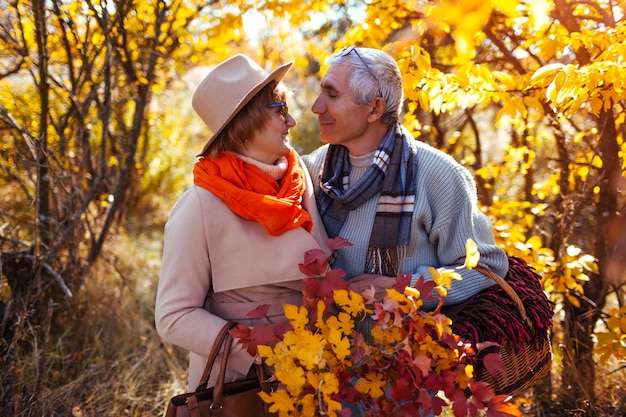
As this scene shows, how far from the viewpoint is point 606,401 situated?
110 inches

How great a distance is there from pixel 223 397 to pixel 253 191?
647mm

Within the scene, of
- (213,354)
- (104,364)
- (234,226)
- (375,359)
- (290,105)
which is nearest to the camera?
(375,359)

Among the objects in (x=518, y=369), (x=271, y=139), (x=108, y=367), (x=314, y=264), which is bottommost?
(x=108, y=367)

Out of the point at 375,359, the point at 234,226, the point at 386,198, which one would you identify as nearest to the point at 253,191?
the point at 234,226

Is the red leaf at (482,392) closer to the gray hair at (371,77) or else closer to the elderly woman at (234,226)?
the elderly woman at (234,226)

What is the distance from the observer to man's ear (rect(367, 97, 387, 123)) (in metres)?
2.26

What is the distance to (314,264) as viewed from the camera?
1786 millimetres

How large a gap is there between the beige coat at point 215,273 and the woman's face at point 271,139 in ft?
0.70

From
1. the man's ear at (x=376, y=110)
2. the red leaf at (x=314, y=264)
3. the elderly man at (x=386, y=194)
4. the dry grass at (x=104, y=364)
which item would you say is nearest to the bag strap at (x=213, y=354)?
the red leaf at (x=314, y=264)

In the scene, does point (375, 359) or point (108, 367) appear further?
point (108, 367)

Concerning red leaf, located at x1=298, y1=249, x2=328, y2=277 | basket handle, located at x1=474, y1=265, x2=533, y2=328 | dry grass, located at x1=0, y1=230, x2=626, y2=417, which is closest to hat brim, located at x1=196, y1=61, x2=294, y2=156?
red leaf, located at x1=298, y1=249, x2=328, y2=277

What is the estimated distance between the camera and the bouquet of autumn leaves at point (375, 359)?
154 centimetres

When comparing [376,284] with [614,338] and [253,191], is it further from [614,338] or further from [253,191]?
[614,338]

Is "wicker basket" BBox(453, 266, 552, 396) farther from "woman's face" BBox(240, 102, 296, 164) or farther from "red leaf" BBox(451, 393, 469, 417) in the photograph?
"woman's face" BBox(240, 102, 296, 164)
